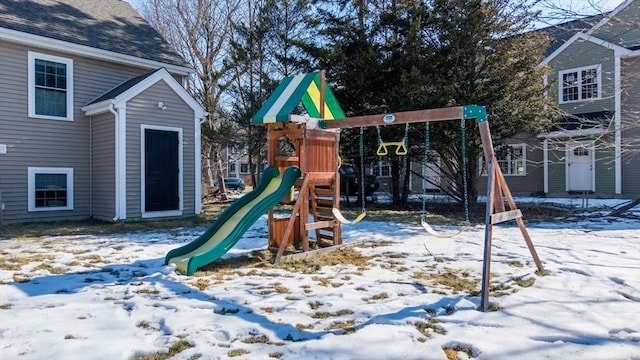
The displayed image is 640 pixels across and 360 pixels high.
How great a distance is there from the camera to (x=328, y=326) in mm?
3426

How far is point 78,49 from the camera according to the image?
10.7 m

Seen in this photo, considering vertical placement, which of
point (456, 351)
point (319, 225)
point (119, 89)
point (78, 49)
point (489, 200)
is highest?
point (78, 49)

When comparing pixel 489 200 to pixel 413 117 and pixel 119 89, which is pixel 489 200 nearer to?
pixel 413 117

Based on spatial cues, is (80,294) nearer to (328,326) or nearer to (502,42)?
(328,326)

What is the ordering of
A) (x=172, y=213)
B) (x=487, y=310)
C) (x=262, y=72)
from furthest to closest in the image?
(x=262, y=72)
(x=172, y=213)
(x=487, y=310)

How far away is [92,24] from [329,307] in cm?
1187

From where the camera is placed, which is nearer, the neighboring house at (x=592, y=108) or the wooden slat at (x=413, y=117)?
the wooden slat at (x=413, y=117)

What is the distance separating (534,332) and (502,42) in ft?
32.4

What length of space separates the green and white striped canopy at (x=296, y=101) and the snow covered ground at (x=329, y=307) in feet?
7.55

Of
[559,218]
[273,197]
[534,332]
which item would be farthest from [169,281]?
[559,218]

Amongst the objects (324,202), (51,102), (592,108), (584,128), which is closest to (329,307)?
(324,202)

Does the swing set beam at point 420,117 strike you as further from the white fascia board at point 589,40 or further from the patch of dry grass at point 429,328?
the white fascia board at point 589,40

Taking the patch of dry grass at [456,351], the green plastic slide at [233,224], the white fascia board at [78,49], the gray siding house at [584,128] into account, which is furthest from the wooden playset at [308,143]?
the gray siding house at [584,128]

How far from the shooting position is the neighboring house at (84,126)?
9.96 m
